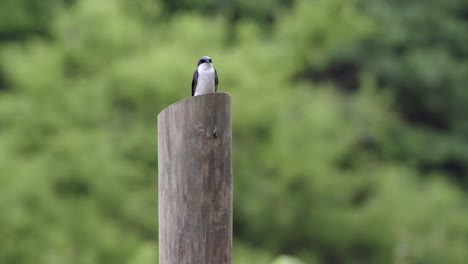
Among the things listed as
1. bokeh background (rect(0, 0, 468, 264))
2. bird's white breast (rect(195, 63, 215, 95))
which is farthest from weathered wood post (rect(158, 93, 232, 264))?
bokeh background (rect(0, 0, 468, 264))

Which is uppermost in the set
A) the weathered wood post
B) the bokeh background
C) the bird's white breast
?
the bokeh background

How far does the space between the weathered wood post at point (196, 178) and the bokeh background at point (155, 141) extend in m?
4.97

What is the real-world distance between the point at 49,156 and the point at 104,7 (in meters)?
2.03

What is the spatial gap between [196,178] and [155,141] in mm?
6076

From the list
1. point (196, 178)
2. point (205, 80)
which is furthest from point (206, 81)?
point (196, 178)

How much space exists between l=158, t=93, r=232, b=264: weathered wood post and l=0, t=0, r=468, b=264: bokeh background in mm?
4971

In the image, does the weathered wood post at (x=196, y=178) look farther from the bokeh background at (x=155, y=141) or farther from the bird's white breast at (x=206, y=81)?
the bokeh background at (x=155, y=141)

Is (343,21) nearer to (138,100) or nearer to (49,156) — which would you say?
(138,100)

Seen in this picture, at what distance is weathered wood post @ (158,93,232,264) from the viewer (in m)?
1.64

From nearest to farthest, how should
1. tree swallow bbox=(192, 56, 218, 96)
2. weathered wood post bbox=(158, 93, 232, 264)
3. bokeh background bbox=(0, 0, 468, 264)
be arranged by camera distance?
1. weathered wood post bbox=(158, 93, 232, 264)
2. tree swallow bbox=(192, 56, 218, 96)
3. bokeh background bbox=(0, 0, 468, 264)

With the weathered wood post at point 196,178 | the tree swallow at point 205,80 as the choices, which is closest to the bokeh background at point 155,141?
the tree swallow at point 205,80

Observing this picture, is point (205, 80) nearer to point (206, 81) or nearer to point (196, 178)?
point (206, 81)

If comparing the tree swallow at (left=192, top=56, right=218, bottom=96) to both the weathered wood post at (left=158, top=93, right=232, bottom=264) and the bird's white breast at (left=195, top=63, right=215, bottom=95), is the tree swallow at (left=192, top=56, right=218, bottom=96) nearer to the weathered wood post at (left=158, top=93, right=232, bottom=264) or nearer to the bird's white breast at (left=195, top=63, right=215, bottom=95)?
the bird's white breast at (left=195, top=63, right=215, bottom=95)

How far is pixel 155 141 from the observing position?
766cm
